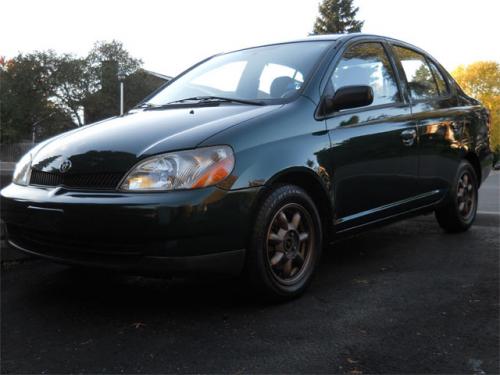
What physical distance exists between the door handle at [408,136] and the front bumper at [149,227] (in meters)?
1.70

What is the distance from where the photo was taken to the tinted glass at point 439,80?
5000 millimetres

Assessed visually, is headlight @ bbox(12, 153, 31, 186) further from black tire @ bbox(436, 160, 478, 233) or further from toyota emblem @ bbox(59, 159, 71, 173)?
black tire @ bbox(436, 160, 478, 233)

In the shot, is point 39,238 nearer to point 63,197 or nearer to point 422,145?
point 63,197

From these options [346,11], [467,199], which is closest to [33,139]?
[346,11]

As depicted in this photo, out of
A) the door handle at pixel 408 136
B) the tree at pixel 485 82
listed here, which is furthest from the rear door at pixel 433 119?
the tree at pixel 485 82

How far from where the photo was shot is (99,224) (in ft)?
8.82

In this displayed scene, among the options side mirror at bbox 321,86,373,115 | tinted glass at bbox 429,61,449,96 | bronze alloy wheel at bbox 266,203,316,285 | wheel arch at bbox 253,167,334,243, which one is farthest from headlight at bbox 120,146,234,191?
tinted glass at bbox 429,61,449,96

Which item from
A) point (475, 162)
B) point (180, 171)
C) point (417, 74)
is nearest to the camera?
point (180, 171)

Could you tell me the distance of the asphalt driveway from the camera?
2.39 metres

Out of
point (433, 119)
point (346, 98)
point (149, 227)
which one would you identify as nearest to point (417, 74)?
point (433, 119)

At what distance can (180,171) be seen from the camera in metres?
2.75

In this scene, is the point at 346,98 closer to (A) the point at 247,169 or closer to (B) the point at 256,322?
(A) the point at 247,169

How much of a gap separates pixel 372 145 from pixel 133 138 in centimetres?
168

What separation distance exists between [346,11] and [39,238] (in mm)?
56103
